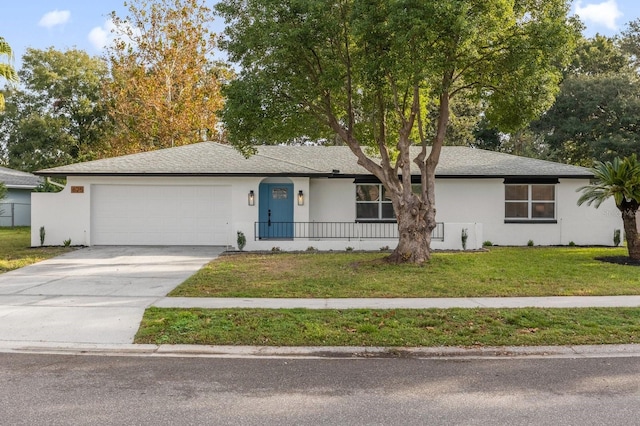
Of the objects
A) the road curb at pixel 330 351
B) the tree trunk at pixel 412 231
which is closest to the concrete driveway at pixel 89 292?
the road curb at pixel 330 351

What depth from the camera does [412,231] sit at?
1330 cm

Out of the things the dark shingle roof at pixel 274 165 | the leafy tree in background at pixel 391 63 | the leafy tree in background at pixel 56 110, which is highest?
the leafy tree in background at pixel 56 110

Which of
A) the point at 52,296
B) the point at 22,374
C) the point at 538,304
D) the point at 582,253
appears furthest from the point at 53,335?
the point at 582,253

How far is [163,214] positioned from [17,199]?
57.6 ft

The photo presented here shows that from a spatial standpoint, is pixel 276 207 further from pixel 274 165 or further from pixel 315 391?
pixel 315 391

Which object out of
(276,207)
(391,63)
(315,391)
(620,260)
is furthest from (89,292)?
(620,260)

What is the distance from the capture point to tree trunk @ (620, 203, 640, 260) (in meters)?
13.9

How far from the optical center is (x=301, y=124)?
A: 47.1 feet

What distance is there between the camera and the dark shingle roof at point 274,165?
17.7 m

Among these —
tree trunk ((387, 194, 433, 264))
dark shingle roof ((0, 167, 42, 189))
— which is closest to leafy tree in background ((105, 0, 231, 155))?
dark shingle roof ((0, 167, 42, 189))

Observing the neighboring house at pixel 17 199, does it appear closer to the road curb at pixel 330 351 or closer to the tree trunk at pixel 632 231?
the road curb at pixel 330 351

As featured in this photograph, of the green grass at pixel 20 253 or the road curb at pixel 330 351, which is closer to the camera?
the road curb at pixel 330 351

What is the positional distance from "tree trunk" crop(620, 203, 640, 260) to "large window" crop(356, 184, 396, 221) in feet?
25.5

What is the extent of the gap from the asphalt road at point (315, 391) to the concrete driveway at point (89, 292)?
3.20ft
